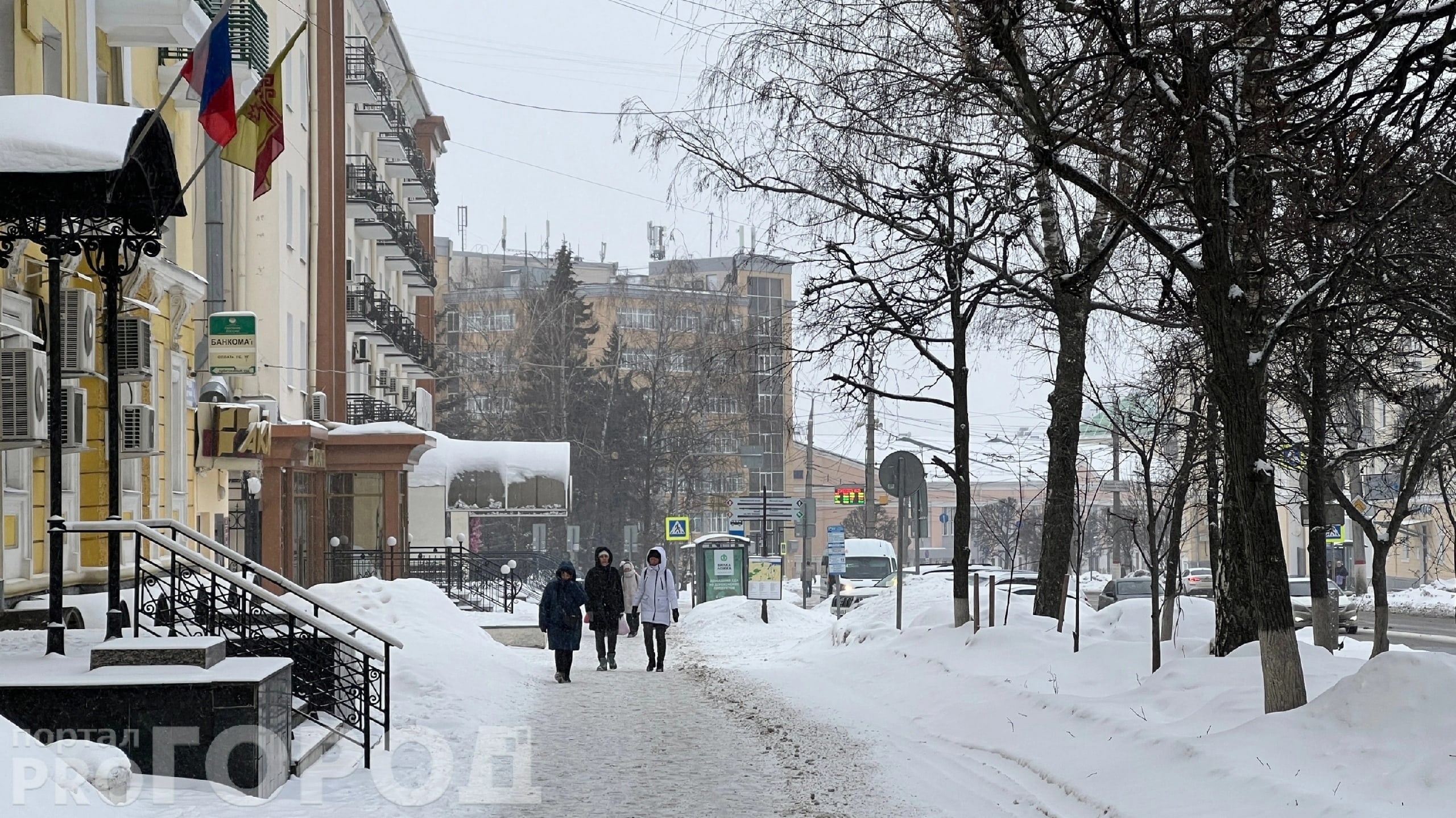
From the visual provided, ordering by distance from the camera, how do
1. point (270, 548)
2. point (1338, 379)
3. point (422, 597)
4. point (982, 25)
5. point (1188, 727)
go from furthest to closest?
1. point (270, 548)
2. point (422, 597)
3. point (1338, 379)
4. point (1188, 727)
5. point (982, 25)

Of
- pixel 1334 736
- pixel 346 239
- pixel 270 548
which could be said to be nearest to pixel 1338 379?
pixel 1334 736

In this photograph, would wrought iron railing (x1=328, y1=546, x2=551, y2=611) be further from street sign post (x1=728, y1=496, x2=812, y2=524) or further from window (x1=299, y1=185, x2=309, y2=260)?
window (x1=299, y1=185, x2=309, y2=260)

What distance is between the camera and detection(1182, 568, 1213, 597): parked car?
1842 inches

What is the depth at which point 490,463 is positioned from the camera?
45906 mm

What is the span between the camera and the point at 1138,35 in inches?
346

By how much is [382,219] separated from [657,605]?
25.0 meters

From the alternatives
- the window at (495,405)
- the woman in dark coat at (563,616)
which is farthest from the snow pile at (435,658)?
the window at (495,405)

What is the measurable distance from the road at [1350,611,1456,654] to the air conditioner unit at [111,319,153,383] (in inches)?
716

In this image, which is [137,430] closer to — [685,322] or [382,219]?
[382,219]

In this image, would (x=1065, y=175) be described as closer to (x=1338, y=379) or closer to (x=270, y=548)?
(x=1338, y=379)

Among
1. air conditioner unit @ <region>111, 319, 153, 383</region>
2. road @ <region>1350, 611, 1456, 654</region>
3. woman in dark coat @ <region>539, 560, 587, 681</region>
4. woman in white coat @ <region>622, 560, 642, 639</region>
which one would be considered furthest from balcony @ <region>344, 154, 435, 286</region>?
road @ <region>1350, 611, 1456, 654</region>

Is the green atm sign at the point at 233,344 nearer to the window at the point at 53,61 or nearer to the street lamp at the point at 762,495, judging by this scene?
the window at the point at 53,61

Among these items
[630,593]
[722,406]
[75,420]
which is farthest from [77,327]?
[722,406]

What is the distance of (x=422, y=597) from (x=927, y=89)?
12.2 meters
